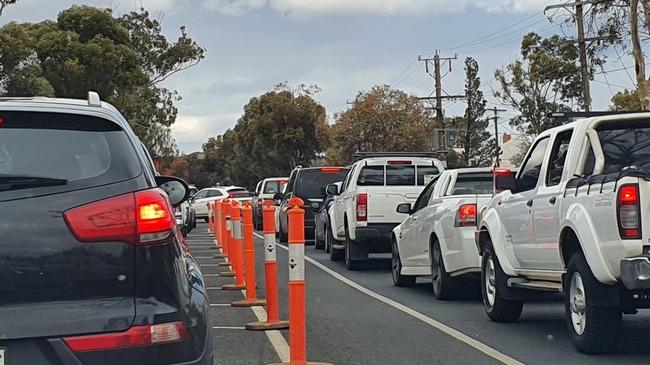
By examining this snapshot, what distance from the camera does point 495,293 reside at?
31.7 ft

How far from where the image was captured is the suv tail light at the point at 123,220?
3.94m

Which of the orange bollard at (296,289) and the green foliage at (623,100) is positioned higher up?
the green foliage at (623,100)

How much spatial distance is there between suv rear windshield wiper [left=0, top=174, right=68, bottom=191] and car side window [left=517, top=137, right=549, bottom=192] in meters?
5.76

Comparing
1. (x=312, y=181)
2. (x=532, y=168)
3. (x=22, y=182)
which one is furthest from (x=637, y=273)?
(x=312, y=181)

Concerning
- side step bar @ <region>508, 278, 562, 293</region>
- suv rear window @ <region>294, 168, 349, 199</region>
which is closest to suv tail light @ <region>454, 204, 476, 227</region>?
side step bar @ <region>508, 278, 562, 293</region>

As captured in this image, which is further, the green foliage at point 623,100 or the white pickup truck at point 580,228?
the green foliage at point 623,100

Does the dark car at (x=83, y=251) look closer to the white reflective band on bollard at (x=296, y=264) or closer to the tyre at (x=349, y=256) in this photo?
the white reflective band on bollard at (x=296, y=264)

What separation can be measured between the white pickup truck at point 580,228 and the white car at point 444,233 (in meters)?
1.00

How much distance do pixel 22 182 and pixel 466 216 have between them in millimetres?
7713

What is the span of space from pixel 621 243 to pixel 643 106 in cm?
2004

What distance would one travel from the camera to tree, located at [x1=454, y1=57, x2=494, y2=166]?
7355 centimetres

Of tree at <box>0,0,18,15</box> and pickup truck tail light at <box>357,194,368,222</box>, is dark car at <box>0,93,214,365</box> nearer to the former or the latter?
pickup truck tail light at <box>357,194,368,222</box>

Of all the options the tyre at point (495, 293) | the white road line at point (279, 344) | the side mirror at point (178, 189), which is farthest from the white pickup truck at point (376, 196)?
the side mirror at point (178, 189)

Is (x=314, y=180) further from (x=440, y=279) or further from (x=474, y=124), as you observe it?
(x=474, y=124)
